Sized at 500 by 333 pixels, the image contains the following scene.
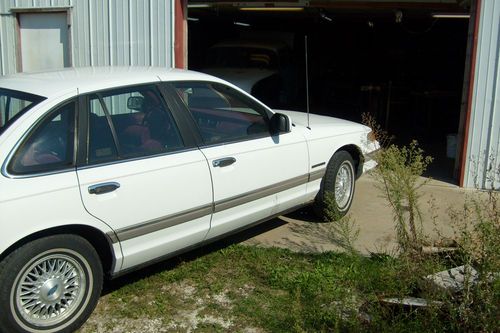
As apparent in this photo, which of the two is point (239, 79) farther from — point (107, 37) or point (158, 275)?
point (158, 275)

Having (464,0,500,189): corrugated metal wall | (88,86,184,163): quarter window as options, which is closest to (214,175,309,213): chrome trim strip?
(88,86,184,163): quarter window

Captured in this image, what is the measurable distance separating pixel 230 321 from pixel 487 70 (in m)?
4.77

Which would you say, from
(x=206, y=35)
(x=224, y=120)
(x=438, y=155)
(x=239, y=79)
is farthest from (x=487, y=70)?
(x=206, y=35)

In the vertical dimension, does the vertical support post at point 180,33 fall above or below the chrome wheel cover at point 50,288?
above

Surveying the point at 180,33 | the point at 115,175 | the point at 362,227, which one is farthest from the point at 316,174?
the point at 180,33

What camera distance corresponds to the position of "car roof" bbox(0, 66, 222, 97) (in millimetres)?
3672

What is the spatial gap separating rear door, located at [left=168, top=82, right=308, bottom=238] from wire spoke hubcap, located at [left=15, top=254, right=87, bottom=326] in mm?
1138

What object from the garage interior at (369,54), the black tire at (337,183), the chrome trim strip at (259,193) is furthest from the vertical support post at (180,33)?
the chrome trim strip at (259,193)

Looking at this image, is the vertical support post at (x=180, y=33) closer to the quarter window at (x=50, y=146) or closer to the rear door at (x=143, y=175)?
the rear door at (x=143, y=175)

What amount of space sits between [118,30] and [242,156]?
5100mm

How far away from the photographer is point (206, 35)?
15.0 m

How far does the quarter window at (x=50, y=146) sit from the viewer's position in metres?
3.25

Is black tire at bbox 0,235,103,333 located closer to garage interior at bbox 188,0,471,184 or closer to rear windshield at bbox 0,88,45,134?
rear windshield at bbox 0,88,45,134

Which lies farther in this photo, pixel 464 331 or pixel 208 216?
pixel 208 216
